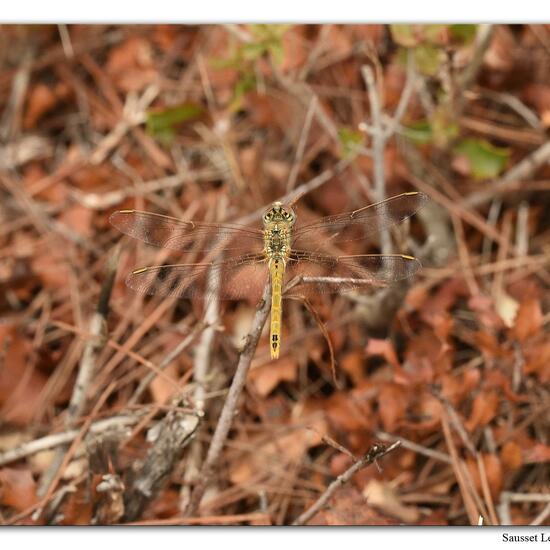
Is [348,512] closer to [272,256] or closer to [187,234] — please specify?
[272,256]

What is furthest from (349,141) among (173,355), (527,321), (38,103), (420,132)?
(38,103)

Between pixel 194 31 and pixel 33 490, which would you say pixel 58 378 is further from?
pixel 194 31

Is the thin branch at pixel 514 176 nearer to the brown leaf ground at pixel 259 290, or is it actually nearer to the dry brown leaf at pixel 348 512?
the brown leaf ground at pixel 259 290

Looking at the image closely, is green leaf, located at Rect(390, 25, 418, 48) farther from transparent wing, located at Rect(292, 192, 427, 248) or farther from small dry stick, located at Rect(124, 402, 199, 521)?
small dry stick, located at Rect(124, 402, 199, 521)

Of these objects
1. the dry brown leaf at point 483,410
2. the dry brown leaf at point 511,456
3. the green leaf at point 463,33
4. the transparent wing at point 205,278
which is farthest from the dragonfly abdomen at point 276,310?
the green leaf at point 463,33

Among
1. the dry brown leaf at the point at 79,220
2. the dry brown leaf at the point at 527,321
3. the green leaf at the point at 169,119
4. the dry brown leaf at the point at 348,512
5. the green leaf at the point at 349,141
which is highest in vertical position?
the green leaf at the point at 169,119
